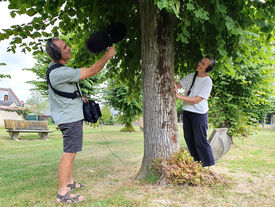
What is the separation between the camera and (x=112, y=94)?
18.0m

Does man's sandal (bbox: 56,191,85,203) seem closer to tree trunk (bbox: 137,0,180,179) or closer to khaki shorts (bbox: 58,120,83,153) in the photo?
khaki shorts (bbox: 58,120,83,153)

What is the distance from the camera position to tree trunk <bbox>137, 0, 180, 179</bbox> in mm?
3391

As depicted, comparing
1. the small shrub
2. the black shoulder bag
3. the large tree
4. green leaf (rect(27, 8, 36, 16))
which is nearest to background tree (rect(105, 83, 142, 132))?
the large tree

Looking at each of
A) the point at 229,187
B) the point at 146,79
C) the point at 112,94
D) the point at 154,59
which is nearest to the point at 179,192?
the point at 229,187

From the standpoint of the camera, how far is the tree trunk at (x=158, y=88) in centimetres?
339

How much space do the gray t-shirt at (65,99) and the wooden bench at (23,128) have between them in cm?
927

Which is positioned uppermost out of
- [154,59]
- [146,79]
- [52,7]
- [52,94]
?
[52,7]

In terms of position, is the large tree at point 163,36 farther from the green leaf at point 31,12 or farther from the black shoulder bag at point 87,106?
the black shoulder bag at point 87,106

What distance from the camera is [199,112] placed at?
338 centimetres

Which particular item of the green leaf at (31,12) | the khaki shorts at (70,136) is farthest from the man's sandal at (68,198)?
the green leaf at (31,12)

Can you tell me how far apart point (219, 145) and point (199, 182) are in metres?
1.89

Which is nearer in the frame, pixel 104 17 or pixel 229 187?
pixel 229 187

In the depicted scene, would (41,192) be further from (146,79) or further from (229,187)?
(229,187)

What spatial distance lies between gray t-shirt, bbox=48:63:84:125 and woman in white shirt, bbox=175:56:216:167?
157cm
